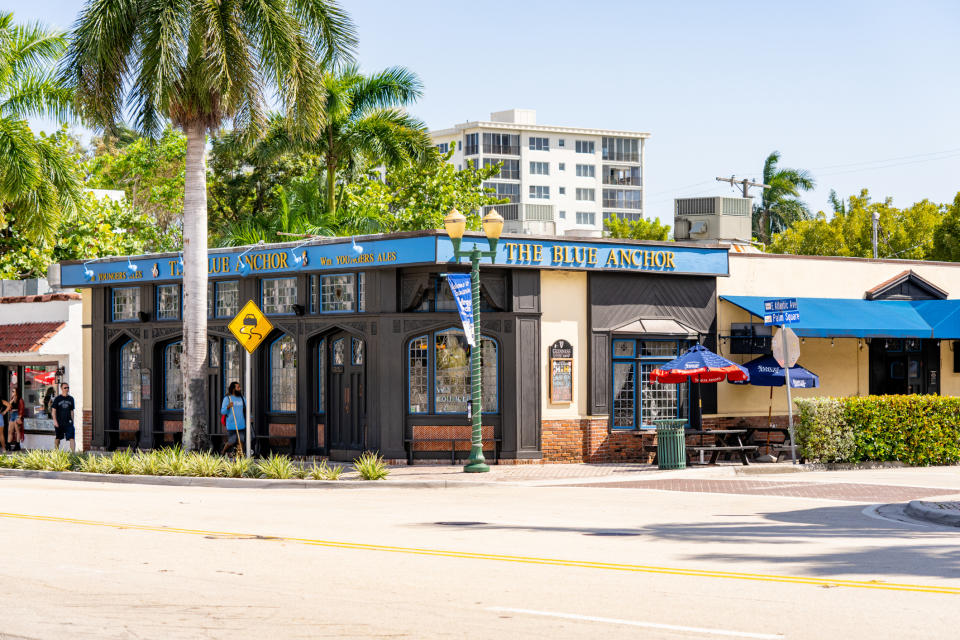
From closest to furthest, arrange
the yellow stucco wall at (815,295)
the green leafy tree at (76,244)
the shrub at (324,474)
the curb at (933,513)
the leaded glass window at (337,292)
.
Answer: the curb at (933,513) < the shrub at (324,474) < the leaded glass window at (337,292) < the yellow stucco wall at (815,295) < the green leafy tree at (76,244)

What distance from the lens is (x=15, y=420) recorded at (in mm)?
35438

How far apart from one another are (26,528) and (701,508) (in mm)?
9096

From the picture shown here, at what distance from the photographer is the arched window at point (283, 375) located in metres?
29.3

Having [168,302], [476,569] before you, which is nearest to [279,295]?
[168,302]

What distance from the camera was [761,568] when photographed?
11.7 m

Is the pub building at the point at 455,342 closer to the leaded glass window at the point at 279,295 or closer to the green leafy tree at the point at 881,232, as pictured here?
the leaded glass window at the point at 279,295

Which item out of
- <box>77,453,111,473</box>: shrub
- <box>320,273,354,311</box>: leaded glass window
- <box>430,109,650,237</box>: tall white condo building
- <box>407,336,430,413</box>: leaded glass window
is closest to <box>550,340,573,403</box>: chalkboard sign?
<box>407,336,430,413</box>: leaded glass window

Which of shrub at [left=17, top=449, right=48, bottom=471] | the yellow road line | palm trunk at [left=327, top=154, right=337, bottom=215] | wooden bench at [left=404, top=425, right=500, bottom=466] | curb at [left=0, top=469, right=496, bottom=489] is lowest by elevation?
curb at [left=0, top=469, right=496, bottom=489]

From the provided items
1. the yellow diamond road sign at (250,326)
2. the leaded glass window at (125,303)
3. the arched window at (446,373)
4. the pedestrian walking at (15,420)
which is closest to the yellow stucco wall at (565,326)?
the arched window at (446,373)

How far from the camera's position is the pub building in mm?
26656

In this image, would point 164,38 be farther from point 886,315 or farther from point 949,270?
point 949,270

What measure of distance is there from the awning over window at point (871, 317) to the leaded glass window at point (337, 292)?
8.78 metres

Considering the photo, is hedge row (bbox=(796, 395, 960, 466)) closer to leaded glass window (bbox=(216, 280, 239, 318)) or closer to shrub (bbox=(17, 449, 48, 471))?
leaded glass window (bbox=(216, 280, 239, 318))

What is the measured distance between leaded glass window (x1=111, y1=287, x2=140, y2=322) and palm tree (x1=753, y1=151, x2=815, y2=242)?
158 feet
